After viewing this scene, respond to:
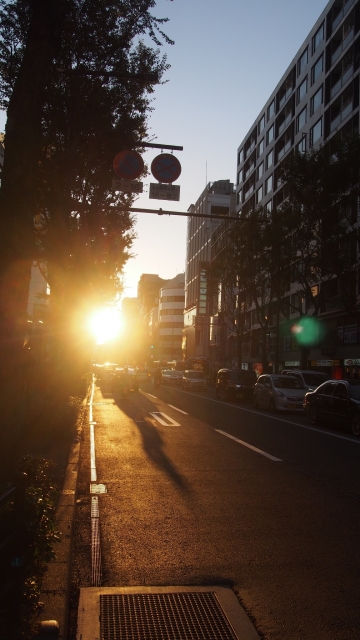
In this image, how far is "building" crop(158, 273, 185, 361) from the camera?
472 ft

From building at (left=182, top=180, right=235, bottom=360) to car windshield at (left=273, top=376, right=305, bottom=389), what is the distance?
212ft

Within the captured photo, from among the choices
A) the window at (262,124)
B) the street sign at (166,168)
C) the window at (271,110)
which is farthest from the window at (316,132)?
the street sign at (166,168)

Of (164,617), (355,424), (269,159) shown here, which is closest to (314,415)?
(355,424)

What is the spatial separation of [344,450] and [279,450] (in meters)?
1.57

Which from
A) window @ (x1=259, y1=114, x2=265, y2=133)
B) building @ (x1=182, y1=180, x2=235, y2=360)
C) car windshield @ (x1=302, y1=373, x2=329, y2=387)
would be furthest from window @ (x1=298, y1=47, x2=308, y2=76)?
building @ (x1=182, y1=180, x2=235, y2=360)

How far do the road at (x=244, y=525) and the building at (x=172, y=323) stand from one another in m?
130

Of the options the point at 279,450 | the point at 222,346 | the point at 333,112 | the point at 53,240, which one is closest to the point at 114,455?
the point at 279,450

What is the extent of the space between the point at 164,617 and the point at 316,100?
158ft

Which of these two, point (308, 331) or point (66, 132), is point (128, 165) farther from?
point (308, 331)

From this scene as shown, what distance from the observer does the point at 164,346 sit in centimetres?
14662

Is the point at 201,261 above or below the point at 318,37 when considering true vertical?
below

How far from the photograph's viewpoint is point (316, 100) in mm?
47281

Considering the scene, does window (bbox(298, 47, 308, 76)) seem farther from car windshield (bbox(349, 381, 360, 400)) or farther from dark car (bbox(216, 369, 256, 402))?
car windshield (bbox(349, 381, 360, 400))

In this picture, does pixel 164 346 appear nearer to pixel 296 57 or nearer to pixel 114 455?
pixel 296 57
